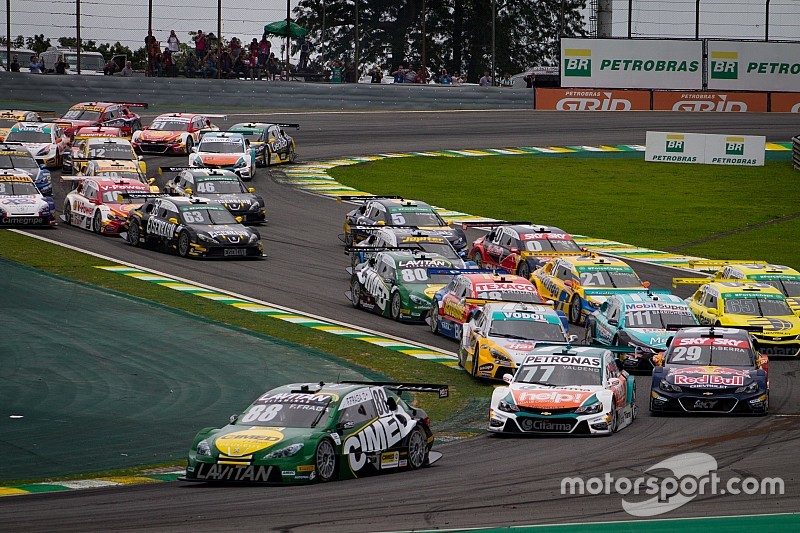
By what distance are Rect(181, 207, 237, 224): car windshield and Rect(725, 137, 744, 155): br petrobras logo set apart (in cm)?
2599

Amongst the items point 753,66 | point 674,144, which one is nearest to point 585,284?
point 674,144

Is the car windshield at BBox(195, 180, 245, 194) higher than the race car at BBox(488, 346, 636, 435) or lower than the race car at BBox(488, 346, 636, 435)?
higher

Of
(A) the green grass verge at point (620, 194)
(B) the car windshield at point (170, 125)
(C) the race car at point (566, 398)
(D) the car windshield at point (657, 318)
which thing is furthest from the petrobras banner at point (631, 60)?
(C) the race car at point (566, 398)

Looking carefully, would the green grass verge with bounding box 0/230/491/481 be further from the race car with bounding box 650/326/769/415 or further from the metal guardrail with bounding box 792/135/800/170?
the metal guardrail with bounding box 792/135/800/170

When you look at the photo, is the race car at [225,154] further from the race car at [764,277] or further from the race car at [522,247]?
the race car at [764,277]

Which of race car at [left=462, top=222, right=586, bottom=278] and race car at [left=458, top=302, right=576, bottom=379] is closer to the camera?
race car at [left=458, top=302, right=576, bottom=379]

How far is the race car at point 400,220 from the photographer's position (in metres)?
37.2

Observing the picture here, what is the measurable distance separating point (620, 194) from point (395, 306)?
2051cm

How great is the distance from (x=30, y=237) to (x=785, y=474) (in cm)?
2543

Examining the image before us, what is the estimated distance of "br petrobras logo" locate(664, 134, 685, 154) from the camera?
186 ft

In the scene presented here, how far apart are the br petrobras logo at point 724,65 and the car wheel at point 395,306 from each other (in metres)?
37.1

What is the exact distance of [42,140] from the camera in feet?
159

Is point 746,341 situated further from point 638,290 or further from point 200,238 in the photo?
point 200,238

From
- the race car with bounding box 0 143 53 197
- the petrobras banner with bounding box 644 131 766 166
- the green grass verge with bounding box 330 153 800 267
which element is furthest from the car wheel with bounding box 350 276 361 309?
the petrobras banner with bounding box 644 131 766 166
